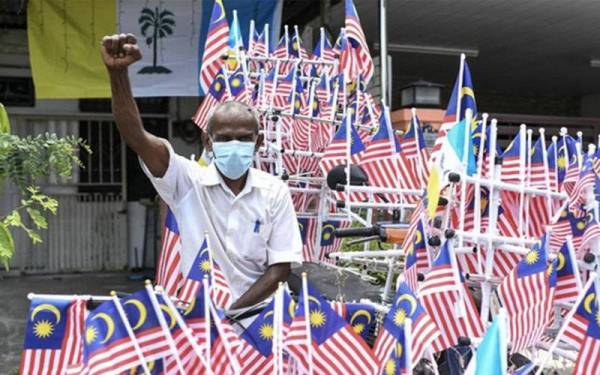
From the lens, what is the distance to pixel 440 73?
1250 centimetres

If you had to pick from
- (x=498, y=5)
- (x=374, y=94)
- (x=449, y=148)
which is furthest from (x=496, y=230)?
(x=498, y=5)

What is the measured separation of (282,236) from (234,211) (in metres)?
0.23

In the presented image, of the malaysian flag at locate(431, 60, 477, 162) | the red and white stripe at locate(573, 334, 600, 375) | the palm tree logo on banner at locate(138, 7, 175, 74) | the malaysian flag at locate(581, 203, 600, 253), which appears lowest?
the red and white stripe at locate(573, 334, 600, 375)

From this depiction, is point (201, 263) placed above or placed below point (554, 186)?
below

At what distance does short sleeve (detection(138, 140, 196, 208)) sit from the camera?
7.92ft

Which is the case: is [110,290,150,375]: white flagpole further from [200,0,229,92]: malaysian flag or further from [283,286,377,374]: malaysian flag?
[200,0,229,92]: malaysian flag

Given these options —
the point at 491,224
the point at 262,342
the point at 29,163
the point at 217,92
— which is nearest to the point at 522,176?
the point at 491,224

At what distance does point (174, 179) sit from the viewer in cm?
245

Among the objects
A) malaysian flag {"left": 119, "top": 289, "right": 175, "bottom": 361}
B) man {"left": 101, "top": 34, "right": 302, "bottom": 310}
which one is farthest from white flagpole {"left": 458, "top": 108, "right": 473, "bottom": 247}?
malaysian flag {"left": 119, "top": 289, "right": 175, "bottom": 361}

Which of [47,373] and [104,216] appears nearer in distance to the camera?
[47,373]

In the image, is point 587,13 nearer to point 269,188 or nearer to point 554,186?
point 554,186

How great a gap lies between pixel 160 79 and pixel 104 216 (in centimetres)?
298

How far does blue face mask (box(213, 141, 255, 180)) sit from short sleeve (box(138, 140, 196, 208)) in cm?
13

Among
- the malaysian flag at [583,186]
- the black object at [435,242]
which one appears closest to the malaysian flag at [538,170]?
the malaysian flag at [583,186]
